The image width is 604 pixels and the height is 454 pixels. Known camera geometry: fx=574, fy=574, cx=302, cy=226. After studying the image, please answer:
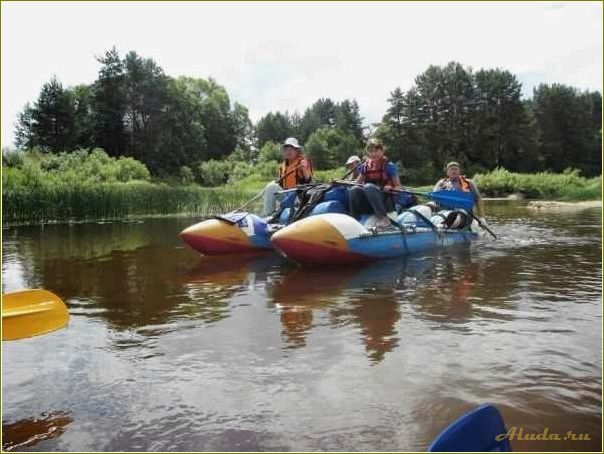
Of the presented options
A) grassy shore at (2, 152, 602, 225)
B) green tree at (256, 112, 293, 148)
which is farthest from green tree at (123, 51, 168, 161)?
green tree at (256, 112, 293, 148)

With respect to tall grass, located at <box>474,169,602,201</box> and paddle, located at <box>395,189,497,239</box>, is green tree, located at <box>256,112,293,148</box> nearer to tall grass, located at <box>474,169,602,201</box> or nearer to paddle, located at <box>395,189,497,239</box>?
tall grass, located at <box>474,169,602,201</box>

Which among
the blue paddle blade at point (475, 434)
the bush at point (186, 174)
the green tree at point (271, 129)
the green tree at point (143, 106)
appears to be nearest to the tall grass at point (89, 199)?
the blue paddle blade at point (475, 434)

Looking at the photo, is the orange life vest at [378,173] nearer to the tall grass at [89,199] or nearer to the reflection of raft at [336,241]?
the reflection of raft at [336,241]

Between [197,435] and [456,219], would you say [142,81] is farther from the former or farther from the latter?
[197,435]

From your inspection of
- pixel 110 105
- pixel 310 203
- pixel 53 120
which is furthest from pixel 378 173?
pixel 110 105

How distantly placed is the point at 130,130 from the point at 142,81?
3964mm

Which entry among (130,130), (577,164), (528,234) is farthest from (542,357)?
(577,164)

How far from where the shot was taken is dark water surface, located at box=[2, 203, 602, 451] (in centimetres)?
298

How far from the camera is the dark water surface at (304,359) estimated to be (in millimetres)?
2982

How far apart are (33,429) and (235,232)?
5948mm

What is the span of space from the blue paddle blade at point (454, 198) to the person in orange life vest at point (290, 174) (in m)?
2.15

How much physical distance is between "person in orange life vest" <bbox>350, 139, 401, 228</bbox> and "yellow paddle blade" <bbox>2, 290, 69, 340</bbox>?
521 cm

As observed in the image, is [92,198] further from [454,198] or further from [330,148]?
[330,148]

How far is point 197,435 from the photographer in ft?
9.59
